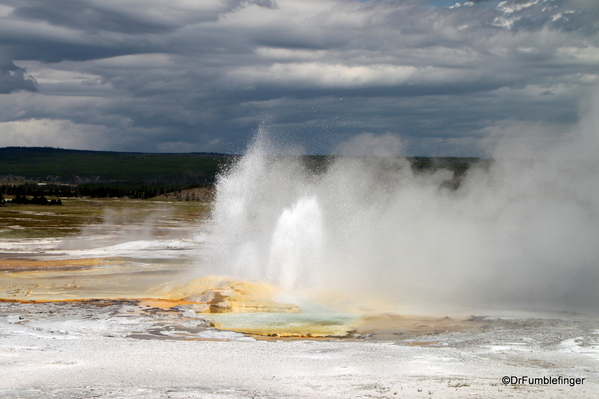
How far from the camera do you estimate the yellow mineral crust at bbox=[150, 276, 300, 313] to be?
16.2 m

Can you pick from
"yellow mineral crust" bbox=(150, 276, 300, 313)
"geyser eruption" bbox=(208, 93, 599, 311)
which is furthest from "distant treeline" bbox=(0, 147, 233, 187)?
"yellow mineral crust" bbox=(150, 276, 300, 313)

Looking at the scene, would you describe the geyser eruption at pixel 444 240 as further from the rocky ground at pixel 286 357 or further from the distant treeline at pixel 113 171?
the distant treeline at pixel 113 171

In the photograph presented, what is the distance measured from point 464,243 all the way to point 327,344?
35.7 ft

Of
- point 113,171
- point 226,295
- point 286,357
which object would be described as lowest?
point 286,357

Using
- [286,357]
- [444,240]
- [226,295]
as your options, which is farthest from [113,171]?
[286,357]

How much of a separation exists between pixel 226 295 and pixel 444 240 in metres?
9.67

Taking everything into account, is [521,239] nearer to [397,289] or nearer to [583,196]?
[583,196]

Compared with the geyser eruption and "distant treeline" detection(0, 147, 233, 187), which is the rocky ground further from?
"distant treeline" detection(0, 147, 233, 187)

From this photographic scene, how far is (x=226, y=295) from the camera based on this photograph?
17.0m

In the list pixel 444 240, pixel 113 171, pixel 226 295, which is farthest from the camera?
pixel 113 171

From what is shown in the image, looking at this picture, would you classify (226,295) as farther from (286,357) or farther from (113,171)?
(113,171)

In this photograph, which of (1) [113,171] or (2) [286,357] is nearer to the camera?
(2) [286,357]

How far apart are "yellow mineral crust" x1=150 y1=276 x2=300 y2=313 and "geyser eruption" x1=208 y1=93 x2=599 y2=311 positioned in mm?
1594

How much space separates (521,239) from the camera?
2050 centimetres
